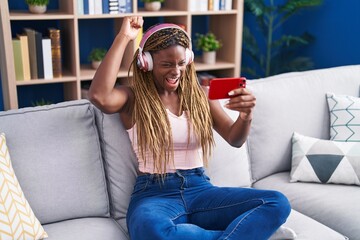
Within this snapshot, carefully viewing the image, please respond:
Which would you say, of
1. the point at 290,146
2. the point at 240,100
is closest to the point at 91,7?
the point at 290,146

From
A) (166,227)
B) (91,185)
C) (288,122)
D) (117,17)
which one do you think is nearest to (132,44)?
(117,17)

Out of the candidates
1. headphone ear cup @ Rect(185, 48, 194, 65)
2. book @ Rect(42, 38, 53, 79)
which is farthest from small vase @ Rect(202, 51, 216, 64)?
headphone ear cup @ Rect(185, 48, 194, 65)

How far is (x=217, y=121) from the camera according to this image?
182cm

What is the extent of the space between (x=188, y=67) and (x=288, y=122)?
0.62 m

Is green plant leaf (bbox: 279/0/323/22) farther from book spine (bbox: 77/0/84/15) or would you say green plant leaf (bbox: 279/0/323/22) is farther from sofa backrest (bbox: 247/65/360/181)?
book spine (bbox: 77/0/84/15)

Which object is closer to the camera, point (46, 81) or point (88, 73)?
point (46, 81)

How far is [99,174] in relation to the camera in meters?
1.77

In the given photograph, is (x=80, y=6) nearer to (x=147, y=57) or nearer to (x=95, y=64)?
(x=95, y=64)

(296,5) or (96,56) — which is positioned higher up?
(296,5)

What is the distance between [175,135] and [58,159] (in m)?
0.42

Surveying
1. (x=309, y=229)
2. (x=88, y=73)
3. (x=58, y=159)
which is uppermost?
(x=88, y=73)

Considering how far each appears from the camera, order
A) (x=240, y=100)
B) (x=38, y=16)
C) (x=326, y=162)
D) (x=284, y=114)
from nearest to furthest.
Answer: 1. (x=240, y=100)
2. (x=326, y=162)
3. (x=284, y=114)
4. (x=38, y=16)

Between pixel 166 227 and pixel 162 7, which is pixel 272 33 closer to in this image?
pixel 162 7

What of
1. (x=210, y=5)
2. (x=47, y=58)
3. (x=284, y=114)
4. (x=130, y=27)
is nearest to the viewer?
(x=130, y=27)
